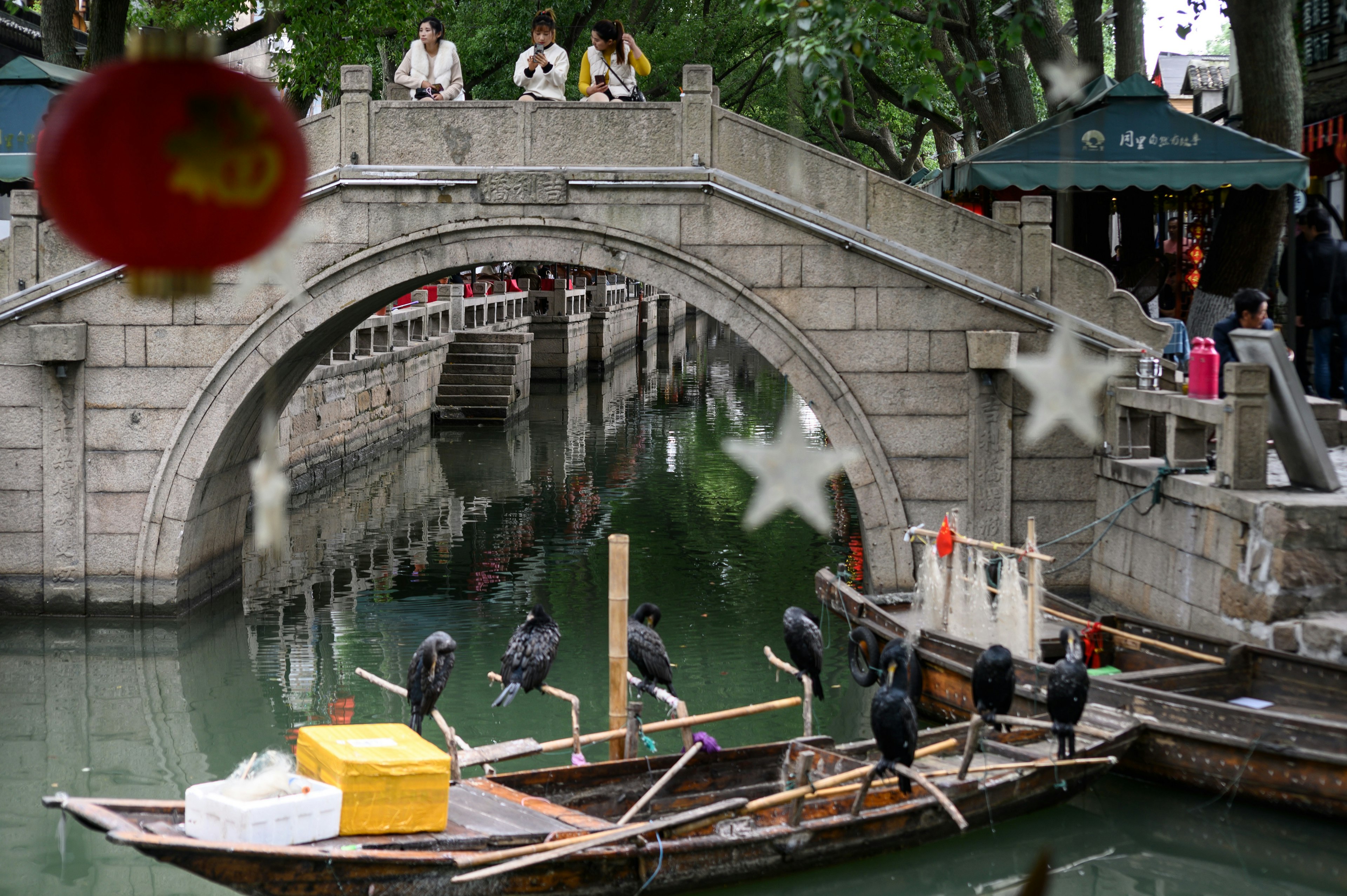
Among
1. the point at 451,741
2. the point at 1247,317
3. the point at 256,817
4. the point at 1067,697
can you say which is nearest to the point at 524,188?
the point at 451,741

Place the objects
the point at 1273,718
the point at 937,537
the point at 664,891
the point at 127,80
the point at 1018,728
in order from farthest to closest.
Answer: the point at 937,537 < the point at 1018,728 < the point at 1273,718 < the point at 664,891 < the point at 127,80

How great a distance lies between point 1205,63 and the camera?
80.0ft

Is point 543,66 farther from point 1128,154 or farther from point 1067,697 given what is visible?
point 1067,697

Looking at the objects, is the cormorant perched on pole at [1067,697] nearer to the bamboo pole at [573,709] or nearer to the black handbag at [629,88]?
the bamboo pole at [573,709]

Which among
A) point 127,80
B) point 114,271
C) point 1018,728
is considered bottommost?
point 1018,728

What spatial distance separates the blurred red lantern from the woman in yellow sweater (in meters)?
10.9

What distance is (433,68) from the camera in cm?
1212

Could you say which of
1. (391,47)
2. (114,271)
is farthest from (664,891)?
(391,47)

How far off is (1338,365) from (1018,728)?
5484mm

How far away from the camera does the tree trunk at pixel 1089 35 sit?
1351 cm

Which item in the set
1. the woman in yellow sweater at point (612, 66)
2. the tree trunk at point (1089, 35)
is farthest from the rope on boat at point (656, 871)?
the tree trunk at point (1089, 35)

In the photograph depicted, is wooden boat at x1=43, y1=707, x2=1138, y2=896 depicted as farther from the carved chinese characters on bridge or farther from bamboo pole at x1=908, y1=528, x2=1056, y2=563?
the carved chinese characters on bridge

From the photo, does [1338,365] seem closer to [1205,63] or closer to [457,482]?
[457,482]

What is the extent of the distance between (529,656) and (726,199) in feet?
15.9
